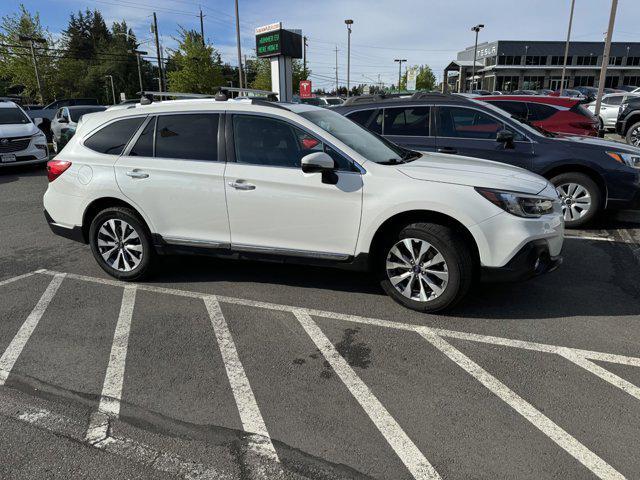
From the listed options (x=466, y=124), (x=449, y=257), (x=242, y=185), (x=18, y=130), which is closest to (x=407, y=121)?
(x=466, y=124)

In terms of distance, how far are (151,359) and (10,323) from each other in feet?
4.97

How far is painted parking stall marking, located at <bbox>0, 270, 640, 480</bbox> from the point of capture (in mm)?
2574

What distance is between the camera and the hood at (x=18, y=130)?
12.0 m

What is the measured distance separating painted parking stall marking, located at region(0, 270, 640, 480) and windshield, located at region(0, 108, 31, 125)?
33.8ft

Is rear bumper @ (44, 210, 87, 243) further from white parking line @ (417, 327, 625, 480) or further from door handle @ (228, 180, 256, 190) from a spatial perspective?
white parking line @ (417, 327, 625, 480)

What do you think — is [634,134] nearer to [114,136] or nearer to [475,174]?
[475,174]

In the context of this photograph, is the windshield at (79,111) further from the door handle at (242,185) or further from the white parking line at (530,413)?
the white parking line at (530,413)

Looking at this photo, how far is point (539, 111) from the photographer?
9.41m

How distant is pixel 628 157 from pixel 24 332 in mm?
6994

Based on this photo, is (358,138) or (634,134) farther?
(634,134)

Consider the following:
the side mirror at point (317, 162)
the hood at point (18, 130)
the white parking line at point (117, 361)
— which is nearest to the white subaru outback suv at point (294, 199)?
the side mirror at point (317, 162)

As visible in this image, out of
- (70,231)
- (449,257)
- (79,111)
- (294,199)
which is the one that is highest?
(79,111)

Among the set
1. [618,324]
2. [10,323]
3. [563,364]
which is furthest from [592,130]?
[10,323]

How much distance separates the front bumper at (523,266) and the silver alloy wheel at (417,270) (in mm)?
Answer: 349
